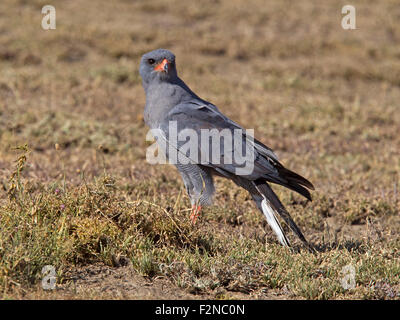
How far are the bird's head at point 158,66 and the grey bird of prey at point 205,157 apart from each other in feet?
0.04

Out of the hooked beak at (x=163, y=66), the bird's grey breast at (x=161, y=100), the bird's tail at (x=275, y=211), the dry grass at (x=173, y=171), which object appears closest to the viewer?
the dry grass at (x=173, y=171)

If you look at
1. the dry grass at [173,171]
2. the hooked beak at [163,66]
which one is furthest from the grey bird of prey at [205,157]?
the dry grass at [173,171]

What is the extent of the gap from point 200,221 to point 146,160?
2.91 meters

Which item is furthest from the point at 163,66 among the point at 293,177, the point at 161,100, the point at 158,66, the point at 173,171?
the point at 173,171

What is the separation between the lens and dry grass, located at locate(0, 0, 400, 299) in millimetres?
4605

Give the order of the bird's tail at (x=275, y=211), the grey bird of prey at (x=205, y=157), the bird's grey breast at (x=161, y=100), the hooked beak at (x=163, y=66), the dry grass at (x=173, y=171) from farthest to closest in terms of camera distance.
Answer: the hooked beak at (x=163, y=66)
the bird's grey breast at (x=161, y=100)
the grey bird of prey at (x=205, y=157)
the bird's tail at (x=275, y=211)
the dry grass at (x=173, y=171)

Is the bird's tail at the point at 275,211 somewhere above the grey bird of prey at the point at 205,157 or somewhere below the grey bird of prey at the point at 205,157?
below

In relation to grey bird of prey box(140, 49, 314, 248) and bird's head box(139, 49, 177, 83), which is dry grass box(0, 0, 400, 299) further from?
bird's head box(139, 49, 177, 83)

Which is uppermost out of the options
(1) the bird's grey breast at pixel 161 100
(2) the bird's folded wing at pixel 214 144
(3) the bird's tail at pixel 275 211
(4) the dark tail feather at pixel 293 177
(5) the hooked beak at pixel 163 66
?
(5) the hooked beak at pixel 163 66

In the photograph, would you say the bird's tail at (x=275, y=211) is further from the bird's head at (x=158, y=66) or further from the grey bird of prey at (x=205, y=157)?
Result: the bird's head at (x=158, y=66)

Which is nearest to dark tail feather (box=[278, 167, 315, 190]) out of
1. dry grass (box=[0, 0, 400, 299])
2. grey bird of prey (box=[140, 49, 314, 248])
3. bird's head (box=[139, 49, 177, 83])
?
grey bird of prey (box=[140, 49, 314, 248])

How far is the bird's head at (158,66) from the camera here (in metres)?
6.15

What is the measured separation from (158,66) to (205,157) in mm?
1240

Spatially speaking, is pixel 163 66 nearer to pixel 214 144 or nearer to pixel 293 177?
pixel 214 144
